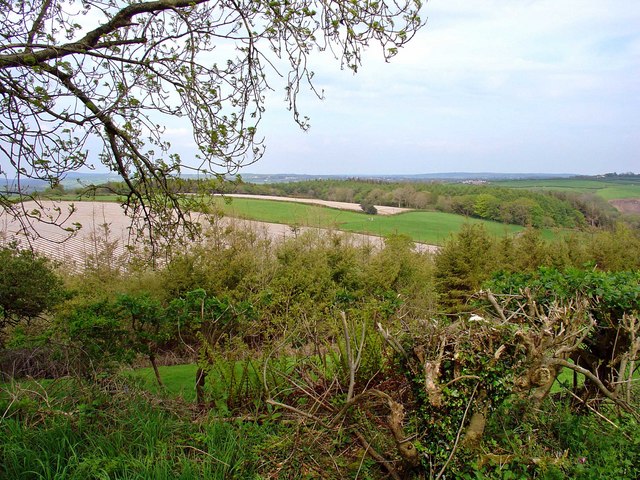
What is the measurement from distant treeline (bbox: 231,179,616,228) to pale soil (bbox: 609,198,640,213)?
3.67ft

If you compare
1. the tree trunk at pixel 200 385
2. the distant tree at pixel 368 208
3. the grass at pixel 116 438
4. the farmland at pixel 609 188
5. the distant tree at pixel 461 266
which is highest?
the farmland at pixel 609 188

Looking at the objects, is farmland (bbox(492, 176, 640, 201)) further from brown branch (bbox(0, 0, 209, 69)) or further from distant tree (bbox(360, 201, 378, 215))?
brown branch (bbox(0, 0, 209, 69))

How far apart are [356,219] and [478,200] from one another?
36.1ft

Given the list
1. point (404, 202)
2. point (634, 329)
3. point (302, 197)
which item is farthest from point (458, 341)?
point (404, 202)

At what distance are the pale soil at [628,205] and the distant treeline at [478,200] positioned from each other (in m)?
1.12

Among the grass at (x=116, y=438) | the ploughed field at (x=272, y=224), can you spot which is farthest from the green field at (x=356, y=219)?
the grass at (x=116, y=438)

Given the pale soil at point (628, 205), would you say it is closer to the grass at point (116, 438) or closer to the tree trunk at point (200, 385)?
the tree trunk at point (200, 385)

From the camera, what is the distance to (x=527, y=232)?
2084cm

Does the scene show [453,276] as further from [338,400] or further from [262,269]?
[338,400]

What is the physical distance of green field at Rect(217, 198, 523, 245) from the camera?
2297cm

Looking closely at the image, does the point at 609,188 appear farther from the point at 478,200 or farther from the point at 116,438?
the point at 116,438

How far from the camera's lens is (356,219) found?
31016 millimetres

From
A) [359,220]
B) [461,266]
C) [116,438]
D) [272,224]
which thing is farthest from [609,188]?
[116,438]

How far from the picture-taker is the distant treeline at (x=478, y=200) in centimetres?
2825
